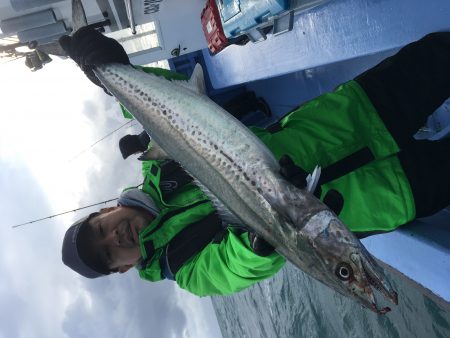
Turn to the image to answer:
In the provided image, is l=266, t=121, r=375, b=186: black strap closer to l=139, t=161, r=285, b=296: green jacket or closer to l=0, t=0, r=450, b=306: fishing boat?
l=139, t=161, r=285, b=296: green jacket

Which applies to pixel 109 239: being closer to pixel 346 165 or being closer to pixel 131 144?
pixel 131 144

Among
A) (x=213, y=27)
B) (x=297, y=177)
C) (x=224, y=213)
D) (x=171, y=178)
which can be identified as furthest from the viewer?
(x=213, y=27)

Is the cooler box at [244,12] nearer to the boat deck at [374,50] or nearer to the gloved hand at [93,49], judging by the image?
the boat deck at [374,50]

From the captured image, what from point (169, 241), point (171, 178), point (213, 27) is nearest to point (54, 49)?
point (213, 27)

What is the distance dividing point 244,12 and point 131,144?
1.33 metres

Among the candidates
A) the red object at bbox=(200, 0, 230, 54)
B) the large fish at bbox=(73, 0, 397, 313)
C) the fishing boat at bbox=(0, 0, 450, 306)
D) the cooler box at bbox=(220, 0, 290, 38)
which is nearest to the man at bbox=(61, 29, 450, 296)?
the large fish at bbox=(73, 0, 397, 313)

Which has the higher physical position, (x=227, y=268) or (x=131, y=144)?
(x=131, y=144)

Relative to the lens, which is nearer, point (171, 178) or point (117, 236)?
point (171, 178)

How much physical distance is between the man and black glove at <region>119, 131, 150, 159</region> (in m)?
0.34

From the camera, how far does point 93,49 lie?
2.86 m

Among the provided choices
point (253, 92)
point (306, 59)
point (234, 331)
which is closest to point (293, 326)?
point (253, 92)

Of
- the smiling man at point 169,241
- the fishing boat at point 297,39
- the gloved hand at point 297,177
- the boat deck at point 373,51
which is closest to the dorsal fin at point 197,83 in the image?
the smiling man at point 169,241

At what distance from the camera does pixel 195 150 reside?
2.27 metres

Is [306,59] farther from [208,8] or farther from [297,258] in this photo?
[297,258]
